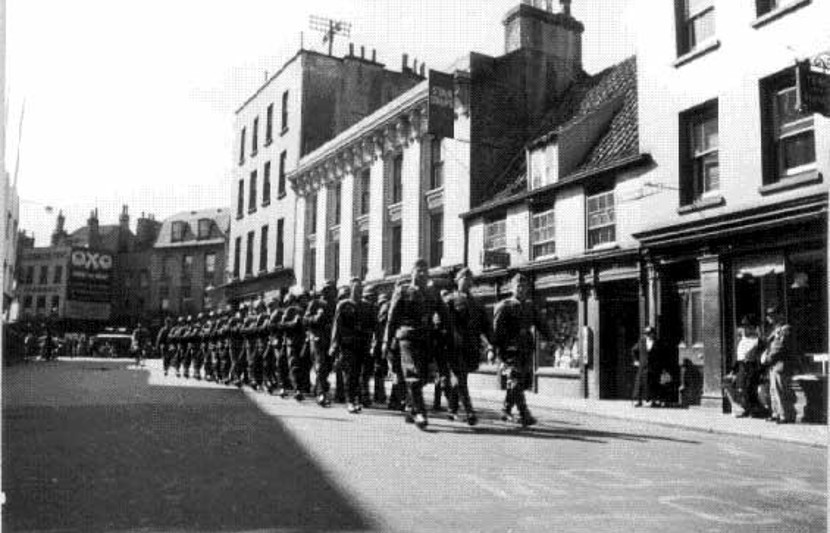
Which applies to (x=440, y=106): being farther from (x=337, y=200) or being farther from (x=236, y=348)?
(x=337, y=200)

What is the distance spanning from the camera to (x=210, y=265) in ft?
208

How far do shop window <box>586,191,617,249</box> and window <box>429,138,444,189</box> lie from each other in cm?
721

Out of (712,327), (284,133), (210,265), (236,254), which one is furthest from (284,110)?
(210,265)

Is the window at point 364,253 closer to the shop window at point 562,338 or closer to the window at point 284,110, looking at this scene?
the window at point 284,110

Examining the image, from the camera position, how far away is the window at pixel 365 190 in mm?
28891

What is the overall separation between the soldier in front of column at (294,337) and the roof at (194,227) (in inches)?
1949

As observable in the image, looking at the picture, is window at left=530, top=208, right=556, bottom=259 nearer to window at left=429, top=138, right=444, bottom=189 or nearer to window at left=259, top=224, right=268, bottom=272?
window at left=429, top=138, right=444, bottom=189

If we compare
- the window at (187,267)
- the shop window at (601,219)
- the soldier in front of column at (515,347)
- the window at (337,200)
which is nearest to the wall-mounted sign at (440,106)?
the shop window at (601,219)

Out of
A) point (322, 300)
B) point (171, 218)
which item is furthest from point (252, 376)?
point (171, 218)

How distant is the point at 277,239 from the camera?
35.9 metres

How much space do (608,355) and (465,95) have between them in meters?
9.78

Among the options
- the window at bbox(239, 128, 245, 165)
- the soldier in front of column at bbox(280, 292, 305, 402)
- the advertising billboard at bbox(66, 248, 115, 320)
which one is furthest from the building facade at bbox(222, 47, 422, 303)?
the advertising billboard at bbox(66, 248, 115, 320)

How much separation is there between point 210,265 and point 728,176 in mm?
54065

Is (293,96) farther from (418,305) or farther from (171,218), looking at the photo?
(171,218)
